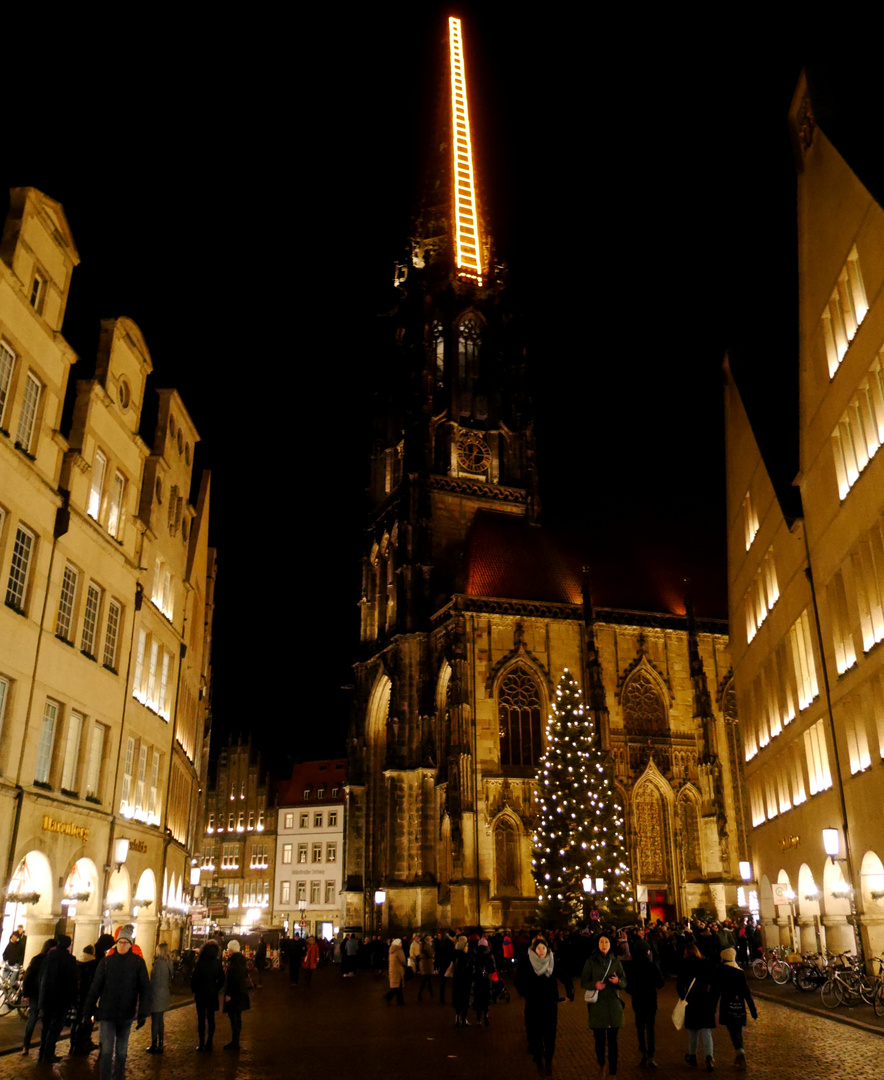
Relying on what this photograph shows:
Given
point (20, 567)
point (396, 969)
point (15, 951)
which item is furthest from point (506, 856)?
point (20, 567)

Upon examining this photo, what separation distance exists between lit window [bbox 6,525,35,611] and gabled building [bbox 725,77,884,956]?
16920mm

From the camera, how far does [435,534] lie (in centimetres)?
5841

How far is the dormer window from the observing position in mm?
20609

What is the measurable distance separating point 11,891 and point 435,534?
4114 cm

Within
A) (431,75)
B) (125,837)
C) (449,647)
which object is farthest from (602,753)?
(431,75)

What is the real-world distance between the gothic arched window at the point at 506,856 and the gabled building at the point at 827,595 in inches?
658

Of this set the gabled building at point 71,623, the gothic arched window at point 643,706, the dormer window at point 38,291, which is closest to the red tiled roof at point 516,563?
the gothic arched window at point 643,706

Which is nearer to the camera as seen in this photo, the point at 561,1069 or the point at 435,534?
the point at 561,1069

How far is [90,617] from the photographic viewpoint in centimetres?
2298

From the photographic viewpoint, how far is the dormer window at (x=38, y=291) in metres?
20.6

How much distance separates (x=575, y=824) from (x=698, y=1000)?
29162mm

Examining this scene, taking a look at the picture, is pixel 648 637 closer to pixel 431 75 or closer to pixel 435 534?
pixel 435 534

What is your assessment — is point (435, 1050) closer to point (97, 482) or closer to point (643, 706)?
point (97, 482)

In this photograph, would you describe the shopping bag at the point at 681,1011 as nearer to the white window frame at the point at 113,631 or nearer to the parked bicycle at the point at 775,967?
the parked bicycle at the point at 775,967
